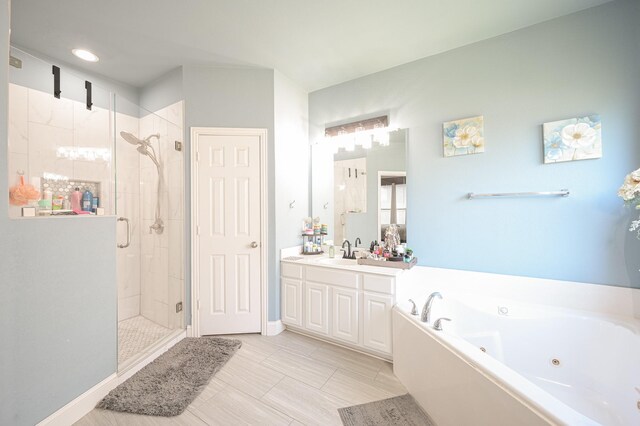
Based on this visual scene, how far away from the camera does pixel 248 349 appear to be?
228cm

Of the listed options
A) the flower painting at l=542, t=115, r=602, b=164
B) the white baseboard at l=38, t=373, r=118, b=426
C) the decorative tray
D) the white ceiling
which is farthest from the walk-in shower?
the flower painting at l=542, t=115, r=602, b=164

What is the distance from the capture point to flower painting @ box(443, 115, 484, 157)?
2.13m

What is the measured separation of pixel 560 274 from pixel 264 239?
2542 millimetres

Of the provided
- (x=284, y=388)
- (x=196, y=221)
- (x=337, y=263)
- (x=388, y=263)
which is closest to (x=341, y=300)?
(x=337, y=263)

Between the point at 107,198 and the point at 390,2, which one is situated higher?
the point at 390,2

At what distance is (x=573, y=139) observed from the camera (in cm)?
181

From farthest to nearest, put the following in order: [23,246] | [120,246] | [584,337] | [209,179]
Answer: [209,179]
[120,246]
[584,337]
[23,246]

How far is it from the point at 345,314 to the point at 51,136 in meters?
2.62

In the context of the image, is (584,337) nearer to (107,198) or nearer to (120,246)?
(107,198)

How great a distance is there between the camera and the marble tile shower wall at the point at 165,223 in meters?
2.55

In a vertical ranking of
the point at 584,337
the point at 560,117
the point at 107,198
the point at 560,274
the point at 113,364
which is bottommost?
the point at 113,364

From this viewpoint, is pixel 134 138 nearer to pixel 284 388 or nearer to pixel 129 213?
pixel 129 213

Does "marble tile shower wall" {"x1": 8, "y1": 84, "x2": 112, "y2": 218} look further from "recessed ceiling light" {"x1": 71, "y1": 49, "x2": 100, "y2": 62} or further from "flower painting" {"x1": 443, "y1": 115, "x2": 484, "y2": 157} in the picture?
"flower painting" {"x1": 443, "y1": 115, "x2": 484, "y2": 157}

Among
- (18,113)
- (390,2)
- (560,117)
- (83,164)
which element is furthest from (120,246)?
(560,117)
